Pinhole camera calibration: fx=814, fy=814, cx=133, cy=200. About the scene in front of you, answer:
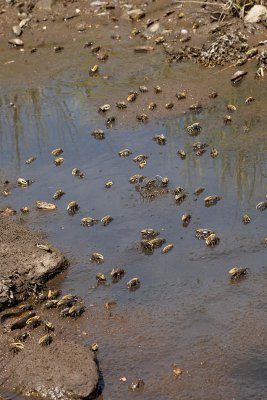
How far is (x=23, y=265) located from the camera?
916 centimetres

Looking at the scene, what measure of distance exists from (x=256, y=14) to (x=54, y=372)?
9793 mm

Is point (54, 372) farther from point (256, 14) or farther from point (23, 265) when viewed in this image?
point (256, 14)

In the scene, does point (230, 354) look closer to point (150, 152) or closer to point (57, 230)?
point (57, 230)

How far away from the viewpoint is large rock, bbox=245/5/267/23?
15280 mm

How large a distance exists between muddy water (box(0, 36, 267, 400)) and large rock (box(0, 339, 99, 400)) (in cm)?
22

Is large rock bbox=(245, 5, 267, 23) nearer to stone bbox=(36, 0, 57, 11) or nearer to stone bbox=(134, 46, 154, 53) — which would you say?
stone bbox=(134, 46, 154, 53)

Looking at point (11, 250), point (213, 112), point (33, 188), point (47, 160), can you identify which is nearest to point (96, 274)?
point (11, 250)

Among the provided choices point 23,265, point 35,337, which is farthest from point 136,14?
point 35,337

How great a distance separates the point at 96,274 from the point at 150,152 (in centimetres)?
316

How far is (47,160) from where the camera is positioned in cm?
1218

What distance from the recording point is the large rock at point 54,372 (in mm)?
7340

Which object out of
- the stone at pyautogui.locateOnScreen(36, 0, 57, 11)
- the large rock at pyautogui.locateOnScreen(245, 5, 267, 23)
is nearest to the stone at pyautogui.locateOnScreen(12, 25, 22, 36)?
the stone at pyautogui.locateOnScreen(36, 0, 57, 11)

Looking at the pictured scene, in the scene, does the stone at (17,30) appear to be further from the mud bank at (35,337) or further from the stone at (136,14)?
the mud bank at (35,337)

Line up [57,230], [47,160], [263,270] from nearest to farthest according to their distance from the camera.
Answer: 1. [263,270]
2. [57,230]
3. [47,160]
